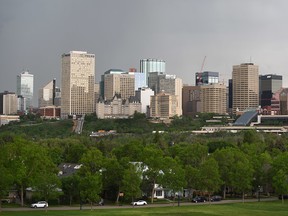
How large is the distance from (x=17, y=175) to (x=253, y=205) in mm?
22598

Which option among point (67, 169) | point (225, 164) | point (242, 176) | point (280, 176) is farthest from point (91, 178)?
point (280, 176)

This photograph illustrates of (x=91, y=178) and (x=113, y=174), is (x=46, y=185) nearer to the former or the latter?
(x=91, y=178)

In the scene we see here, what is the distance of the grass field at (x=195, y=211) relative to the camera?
176ft

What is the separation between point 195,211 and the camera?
5622cm

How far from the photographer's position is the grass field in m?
53.6

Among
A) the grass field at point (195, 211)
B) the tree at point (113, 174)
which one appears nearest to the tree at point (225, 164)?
the grass field at point (195, 211)

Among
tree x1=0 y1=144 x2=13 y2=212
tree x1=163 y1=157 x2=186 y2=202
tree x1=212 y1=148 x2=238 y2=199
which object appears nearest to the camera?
tree x1=0 y1=144 x2=13 y2=212

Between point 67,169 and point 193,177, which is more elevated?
point 67,169

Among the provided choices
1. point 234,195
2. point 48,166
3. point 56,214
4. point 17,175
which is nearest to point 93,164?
point 48,166

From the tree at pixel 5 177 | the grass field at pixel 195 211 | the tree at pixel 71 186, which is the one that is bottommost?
the grass field at pixel 195 211

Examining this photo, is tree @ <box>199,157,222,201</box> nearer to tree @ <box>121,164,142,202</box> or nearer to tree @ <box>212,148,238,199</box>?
tree @ <box>212,148,238,199</box>

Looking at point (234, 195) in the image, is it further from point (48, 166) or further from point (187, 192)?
point (48, 166)

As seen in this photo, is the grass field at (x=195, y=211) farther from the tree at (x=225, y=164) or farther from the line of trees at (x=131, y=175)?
the tree at (x=225, y=164)


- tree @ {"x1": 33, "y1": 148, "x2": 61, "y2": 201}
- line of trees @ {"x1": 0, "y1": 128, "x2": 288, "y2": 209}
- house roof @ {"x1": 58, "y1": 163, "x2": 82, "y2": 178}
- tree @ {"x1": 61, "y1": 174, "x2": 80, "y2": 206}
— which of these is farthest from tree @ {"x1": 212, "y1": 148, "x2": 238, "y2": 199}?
tree @ {"x1": 33, "y1": 148, "x2": 61, "y2": 201}
